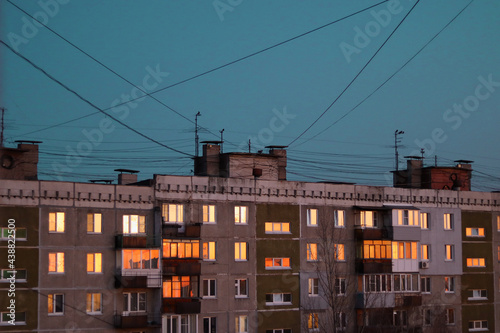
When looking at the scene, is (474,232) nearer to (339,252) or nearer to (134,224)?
(339,252)

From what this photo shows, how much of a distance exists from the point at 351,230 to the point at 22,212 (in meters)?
24.0

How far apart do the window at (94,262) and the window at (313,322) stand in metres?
15.7

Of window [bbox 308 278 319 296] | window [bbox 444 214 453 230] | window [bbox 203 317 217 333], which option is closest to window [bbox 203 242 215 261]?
window [bbox 203 317 217 333]

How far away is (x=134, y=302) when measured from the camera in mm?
51469

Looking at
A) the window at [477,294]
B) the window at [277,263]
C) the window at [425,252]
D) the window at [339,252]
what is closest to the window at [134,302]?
the window at [277,263]

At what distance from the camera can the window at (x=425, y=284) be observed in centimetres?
6406

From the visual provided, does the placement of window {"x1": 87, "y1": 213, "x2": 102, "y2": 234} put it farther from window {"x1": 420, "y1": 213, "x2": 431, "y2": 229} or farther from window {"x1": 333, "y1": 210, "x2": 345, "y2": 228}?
window {"x1": 420, "y1": 213, "x2": 431, "y2": 229}

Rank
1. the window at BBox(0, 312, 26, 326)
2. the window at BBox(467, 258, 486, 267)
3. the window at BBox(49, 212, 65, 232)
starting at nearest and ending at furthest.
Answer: the window at BBox(0, 312, 26, 326)
the window at BBox(49, 212, 65, 232)
the window at BBox(467, 258, 486, 267)

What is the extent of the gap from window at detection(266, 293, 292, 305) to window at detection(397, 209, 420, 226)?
1080 cm

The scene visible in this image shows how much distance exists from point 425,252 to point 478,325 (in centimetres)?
762

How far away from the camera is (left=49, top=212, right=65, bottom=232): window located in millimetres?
49594

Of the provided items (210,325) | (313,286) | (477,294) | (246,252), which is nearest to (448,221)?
(477,294)

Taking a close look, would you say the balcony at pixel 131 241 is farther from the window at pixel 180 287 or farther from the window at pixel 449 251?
the window at pixel 449 251

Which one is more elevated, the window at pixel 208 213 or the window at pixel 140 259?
the window at pixel 208 213
